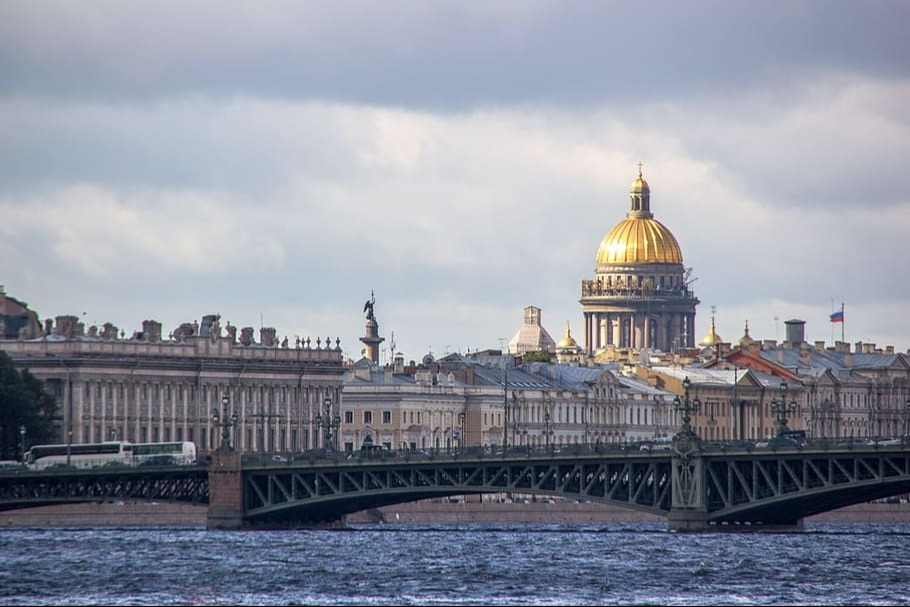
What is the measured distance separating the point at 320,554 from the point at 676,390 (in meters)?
88.7

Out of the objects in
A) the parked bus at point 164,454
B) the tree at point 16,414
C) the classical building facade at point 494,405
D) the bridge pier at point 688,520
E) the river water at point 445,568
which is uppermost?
the classical building facade at point 494,405

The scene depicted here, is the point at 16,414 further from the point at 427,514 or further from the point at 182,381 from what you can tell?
the point at 182,381

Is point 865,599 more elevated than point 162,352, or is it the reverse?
point 162,352

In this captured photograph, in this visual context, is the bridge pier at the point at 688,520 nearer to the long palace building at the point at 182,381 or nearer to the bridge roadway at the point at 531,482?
the bridge roadway at the point at 531,482

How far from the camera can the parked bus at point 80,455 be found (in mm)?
121938

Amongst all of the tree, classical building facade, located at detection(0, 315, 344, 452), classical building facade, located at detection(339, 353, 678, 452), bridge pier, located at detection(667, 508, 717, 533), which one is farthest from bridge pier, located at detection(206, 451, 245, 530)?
classical building facade, located at detection(339, 353, 678, 452)

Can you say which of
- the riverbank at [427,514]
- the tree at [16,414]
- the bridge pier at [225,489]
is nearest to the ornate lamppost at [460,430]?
the riverbank at [427,514]

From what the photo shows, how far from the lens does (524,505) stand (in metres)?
143

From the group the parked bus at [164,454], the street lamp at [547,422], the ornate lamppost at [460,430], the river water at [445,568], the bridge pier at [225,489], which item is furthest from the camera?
the ornate lamppost at [460,430]

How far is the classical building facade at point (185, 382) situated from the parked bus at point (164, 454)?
1104cm

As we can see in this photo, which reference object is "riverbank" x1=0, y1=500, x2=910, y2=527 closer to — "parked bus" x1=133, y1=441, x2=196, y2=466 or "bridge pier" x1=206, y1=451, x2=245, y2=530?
"parked bus" x1=133, y1=441, x2=196, y2=466

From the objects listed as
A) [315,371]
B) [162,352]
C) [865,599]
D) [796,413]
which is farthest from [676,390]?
[865,599]

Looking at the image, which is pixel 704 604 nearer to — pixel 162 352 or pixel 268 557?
pixel 268 557

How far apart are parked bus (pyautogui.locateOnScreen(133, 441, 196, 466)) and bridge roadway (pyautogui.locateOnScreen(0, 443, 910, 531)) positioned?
220 cm
